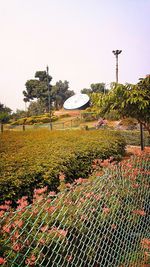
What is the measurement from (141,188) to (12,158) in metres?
2.78

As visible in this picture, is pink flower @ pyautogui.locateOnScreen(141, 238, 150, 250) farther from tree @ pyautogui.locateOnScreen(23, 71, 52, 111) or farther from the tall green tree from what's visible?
tree @ pyautogui.locateOnScreen(23, 71, 52, 111)

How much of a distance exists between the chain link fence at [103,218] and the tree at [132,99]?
296 cm

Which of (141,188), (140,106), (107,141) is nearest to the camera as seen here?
(141,188)

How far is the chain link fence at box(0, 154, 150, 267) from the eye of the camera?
2.31 metres

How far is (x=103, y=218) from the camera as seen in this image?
285 centimetres

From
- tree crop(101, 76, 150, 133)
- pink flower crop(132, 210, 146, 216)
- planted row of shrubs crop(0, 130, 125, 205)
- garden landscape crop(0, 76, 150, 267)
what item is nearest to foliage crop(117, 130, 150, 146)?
tree crop(101, 76, 150, 133)

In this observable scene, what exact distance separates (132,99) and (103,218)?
4308 millimetres

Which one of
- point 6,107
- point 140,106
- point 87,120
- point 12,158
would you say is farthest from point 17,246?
point 6,107

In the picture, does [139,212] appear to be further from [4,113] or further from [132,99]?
[4,113]

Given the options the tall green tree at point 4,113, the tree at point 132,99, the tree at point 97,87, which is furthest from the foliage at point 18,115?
the tree at point 132,99

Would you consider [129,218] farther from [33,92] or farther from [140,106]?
[33,92]

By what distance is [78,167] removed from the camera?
5410mm

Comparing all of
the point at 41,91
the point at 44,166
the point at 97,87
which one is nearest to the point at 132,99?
the point at 44,166

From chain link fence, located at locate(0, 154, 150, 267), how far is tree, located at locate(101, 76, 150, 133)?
296cm
